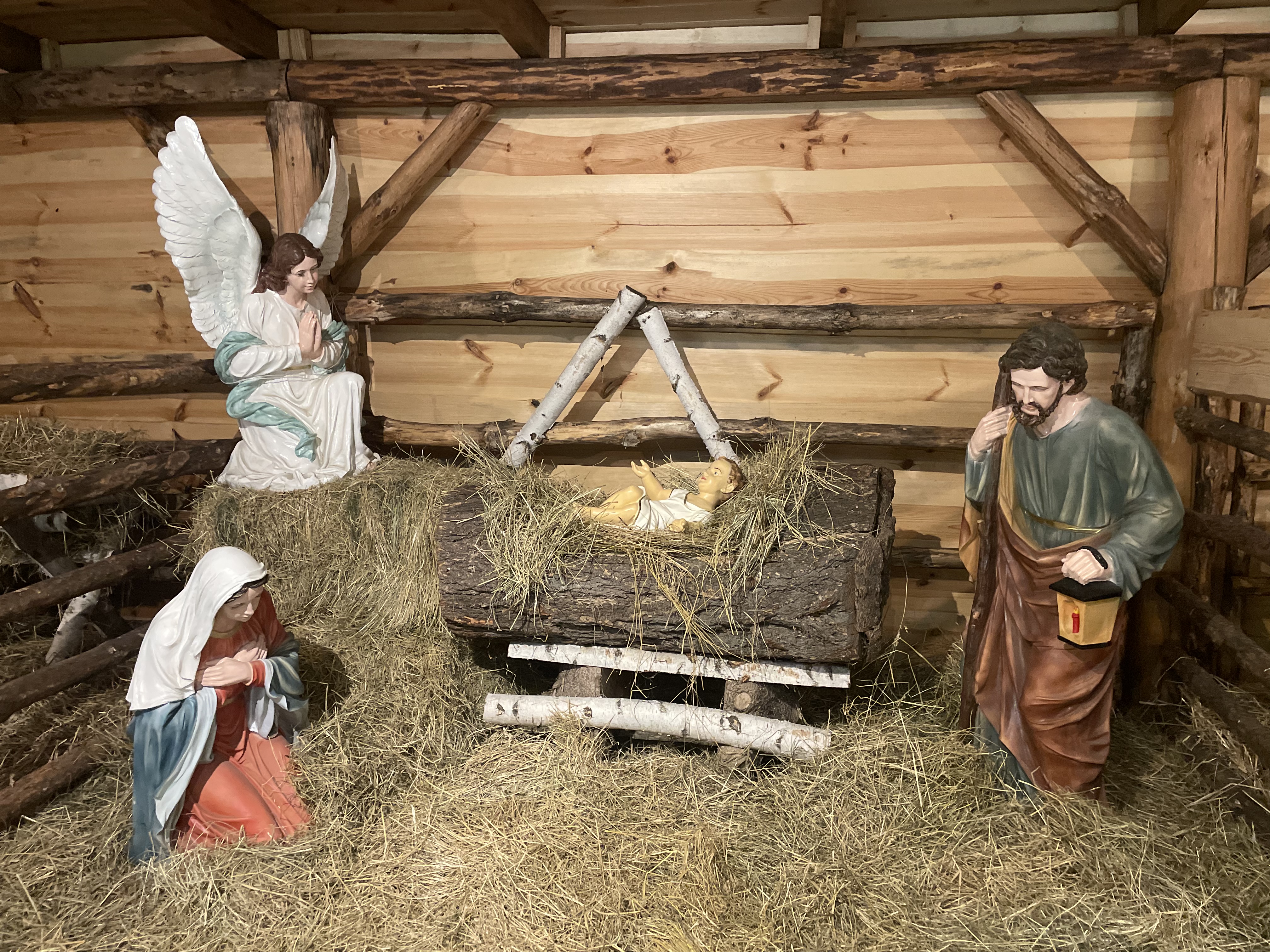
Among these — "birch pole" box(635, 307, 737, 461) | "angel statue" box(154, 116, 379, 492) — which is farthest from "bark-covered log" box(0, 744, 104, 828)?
"birch pole" box(635, 307, 737, 461)

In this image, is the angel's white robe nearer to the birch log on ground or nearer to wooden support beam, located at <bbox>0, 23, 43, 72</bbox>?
the birch log on ground

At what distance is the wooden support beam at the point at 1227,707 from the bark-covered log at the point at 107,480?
476 centimetres

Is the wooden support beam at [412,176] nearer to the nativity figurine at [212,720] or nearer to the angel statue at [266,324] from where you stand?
the angel statue at [266,324]

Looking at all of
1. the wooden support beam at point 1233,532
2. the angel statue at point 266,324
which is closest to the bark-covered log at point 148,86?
the angel statue at point 266,324

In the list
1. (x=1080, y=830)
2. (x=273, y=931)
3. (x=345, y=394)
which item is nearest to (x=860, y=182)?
(x=345, y=394)

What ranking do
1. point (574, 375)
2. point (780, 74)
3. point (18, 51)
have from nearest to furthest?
point (780, 74) < point (574, 375) < point (18, 51)

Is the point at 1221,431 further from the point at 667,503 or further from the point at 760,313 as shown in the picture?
the point at 667,503

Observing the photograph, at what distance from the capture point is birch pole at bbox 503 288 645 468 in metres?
4.51

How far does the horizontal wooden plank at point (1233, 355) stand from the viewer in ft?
11.1

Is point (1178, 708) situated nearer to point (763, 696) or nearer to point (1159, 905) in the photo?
point (1159, 905)

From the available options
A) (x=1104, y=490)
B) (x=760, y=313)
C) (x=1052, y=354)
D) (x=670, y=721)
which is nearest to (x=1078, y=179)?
(x=760, y=313)

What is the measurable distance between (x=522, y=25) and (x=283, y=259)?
1.59 m

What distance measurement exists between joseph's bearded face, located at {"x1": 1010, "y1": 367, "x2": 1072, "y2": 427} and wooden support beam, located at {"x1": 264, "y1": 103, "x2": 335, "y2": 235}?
362cm

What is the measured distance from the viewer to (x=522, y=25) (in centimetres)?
432
